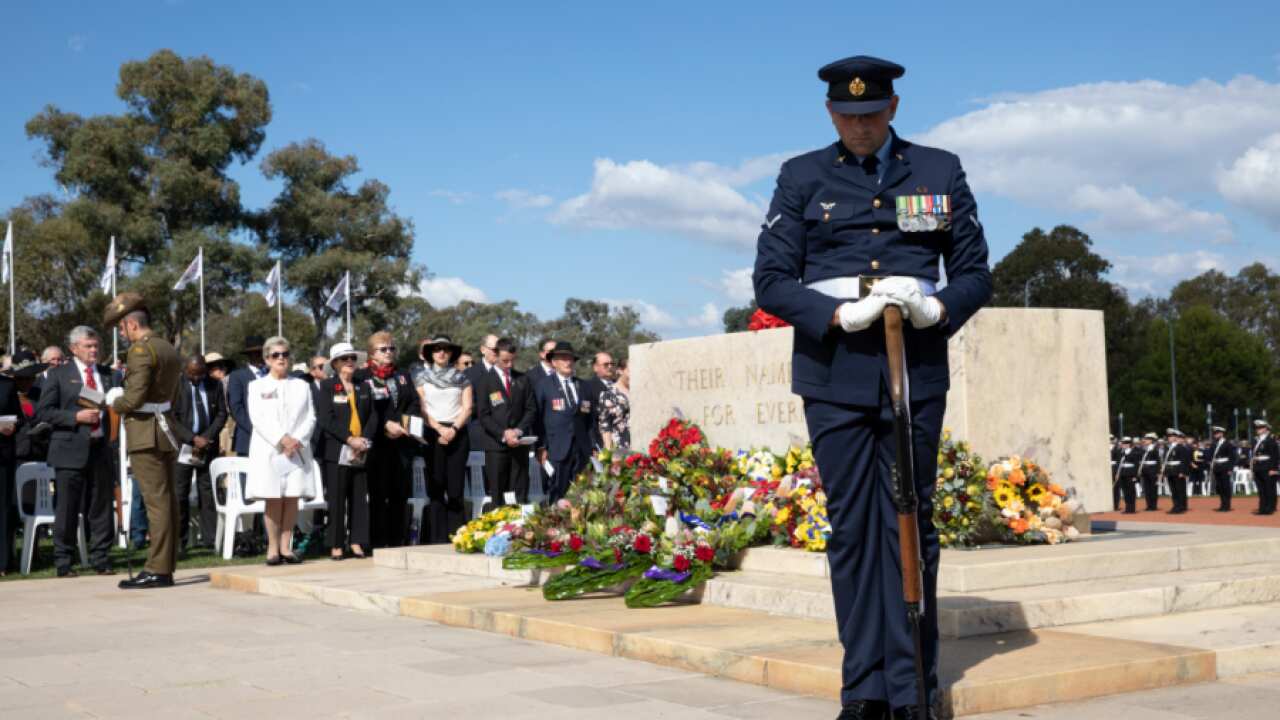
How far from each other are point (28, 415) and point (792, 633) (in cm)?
1025

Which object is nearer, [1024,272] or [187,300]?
[187,300]

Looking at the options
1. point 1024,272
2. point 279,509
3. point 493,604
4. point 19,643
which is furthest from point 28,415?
point 1024,272

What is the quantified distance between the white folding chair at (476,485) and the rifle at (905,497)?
10534 millimetres

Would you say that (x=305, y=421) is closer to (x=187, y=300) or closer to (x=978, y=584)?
(x=978, y=584)

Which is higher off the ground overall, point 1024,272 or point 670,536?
point 1024,272

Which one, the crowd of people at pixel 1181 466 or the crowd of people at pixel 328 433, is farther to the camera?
the crowd of people at pixel 1181 466

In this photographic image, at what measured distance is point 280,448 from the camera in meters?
11.7

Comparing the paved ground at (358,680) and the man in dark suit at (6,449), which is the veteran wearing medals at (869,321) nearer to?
the paved ground at (358,680)

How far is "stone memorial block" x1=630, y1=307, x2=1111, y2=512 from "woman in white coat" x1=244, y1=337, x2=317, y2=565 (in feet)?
12.6

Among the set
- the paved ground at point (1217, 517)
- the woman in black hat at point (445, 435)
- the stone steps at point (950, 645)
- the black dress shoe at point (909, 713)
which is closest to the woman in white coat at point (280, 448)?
the woman in black hat at point (445, 435)

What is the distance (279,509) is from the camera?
39.1 ft

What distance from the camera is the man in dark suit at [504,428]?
13984mm

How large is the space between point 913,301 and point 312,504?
9346mm

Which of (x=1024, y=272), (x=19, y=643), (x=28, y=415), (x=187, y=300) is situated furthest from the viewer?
(x=1024, y=272)
